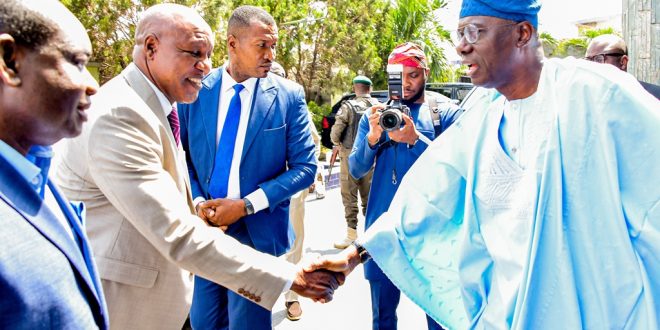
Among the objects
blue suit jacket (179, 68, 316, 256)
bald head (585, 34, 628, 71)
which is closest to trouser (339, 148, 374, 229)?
bald head (585, 34, 628, 71)

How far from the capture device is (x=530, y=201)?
2.06m

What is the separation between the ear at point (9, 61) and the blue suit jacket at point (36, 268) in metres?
0.15

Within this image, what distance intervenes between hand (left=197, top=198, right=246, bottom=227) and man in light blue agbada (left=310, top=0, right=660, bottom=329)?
0.77m

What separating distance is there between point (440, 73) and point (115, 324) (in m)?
28.7

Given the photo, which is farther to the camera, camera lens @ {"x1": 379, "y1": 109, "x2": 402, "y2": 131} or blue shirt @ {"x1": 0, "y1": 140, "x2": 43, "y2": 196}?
camera lens @ {"x1": 379, "y1": 109, "x2": 402, "y2": 131}

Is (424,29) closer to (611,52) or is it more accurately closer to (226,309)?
(611,52)

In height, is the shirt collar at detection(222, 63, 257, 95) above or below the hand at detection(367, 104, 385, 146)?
above

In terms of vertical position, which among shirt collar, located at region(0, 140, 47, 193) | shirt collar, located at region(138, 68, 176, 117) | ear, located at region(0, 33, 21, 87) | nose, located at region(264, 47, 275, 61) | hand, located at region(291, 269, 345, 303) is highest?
ear, located at region(0, 33, 21, 87)

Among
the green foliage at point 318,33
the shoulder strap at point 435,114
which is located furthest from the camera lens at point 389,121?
the green foliage at point 318,33

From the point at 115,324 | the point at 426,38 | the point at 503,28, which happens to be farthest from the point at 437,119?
the point at 426,38

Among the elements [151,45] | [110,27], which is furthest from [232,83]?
[110,27]

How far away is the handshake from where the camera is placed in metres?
2.73

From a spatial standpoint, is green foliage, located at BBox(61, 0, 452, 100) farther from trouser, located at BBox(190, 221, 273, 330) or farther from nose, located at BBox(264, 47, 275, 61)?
trouser, located at BBox(190, 221, 273, 330)

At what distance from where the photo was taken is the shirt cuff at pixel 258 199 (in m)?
3.20
